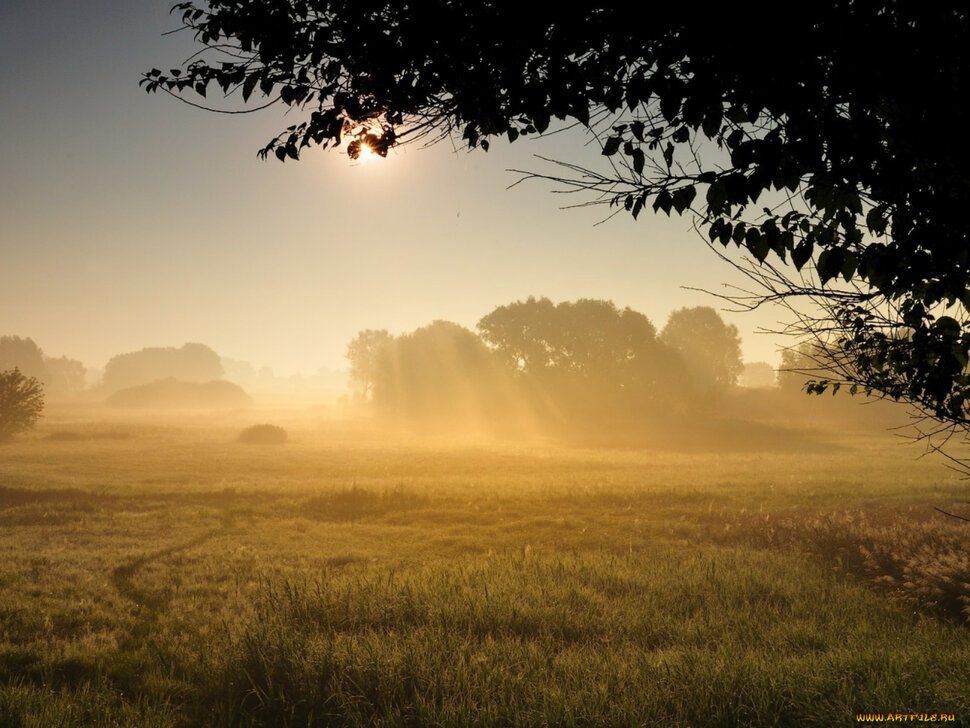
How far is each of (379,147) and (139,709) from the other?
20.2ft

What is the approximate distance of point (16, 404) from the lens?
42.4 metres

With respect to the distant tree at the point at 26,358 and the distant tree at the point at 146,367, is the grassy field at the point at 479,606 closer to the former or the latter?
the distant tree at the point at 26,358

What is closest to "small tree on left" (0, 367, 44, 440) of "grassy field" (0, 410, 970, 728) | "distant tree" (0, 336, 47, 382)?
"grassy field" (0, 410, 970, 728)

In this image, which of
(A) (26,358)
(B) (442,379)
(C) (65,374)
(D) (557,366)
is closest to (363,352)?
(B) (442,379)

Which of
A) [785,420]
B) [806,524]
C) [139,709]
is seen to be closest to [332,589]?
[139,709]

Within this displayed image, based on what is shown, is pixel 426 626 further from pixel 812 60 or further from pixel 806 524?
pixel 806 524

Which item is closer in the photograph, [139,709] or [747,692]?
[747,692]

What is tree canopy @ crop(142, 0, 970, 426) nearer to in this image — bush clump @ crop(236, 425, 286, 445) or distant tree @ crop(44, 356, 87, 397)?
bush clump @ crop(236, 425, 286, 445)

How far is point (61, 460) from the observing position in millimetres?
29891

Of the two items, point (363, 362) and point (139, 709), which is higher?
point (363, 362)

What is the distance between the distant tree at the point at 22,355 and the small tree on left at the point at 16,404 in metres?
114

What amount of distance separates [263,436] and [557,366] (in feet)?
122

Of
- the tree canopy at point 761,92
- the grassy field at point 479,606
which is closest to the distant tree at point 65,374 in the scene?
the grassy field at point 479,606

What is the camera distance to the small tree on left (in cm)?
4166
